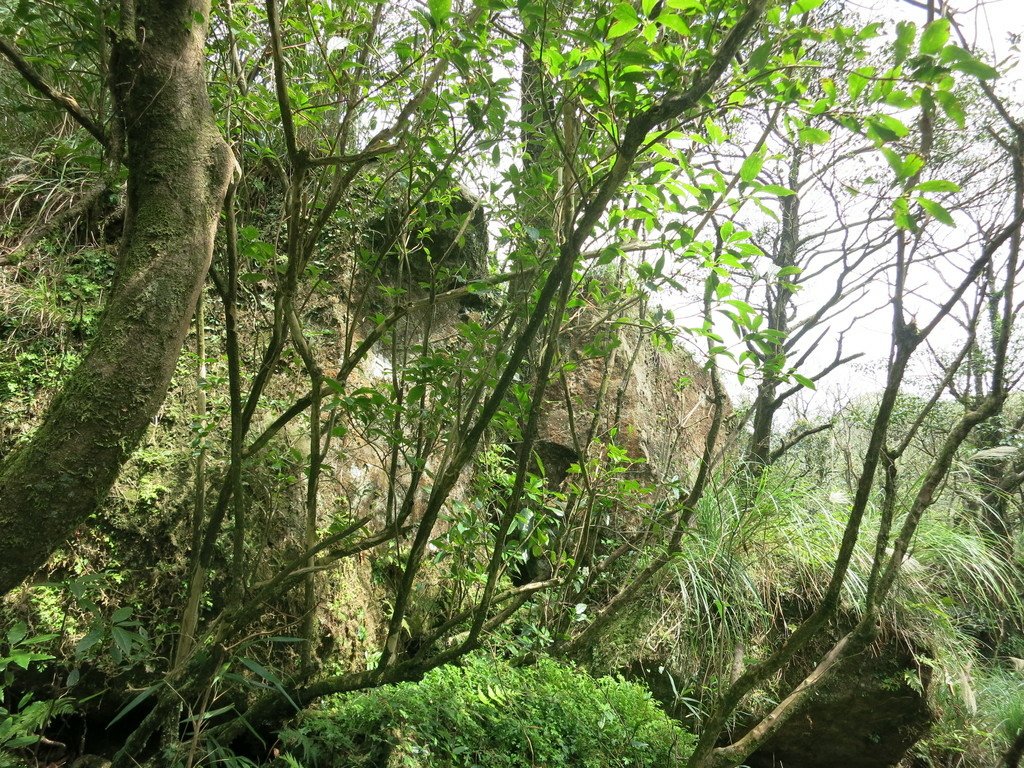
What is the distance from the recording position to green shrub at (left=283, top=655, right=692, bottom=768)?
214 cm

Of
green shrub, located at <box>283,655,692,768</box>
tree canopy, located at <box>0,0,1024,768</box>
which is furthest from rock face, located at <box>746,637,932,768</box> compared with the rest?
green shrub, located at <box>283,655,692,768</box>

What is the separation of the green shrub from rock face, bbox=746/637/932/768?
Result: 135 centimetres

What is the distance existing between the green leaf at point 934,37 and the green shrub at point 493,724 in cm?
244

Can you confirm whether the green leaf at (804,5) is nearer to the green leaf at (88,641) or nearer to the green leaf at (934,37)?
the green leaf at (934,37)

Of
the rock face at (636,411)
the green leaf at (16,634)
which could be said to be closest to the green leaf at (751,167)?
the green leaf at (16,634)

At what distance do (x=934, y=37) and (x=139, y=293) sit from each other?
1.53 meters

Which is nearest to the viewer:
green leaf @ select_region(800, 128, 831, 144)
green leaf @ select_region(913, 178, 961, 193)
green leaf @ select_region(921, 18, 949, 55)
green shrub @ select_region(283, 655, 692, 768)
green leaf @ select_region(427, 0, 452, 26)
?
green leaf @ select_region(921, 18, 949, 55)

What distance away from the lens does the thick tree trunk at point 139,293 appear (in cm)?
108

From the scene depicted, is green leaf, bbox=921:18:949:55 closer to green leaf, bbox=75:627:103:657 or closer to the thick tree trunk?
the thick tree trunk

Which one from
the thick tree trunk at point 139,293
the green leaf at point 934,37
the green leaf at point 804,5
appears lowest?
the thick tree trunk at point 139,293

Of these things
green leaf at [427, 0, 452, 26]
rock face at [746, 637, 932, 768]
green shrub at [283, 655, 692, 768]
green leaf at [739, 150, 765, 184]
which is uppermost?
green leaf at [427, 0, 452, 26]

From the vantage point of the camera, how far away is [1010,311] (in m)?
2.71

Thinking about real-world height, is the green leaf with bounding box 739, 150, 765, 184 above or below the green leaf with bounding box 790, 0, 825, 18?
below

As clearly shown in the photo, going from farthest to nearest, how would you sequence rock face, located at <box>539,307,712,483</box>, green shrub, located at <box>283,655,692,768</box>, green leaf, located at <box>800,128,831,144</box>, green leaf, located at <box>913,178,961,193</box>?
1. rock face, located at <box>539,307,712,483</box>
2. green shrub, located at <box>283,655,692,768</box>
3. green leaf, located at <box>800,128,831,144</box>
4. green leaf, located at <box>913,178,961,193</box>
